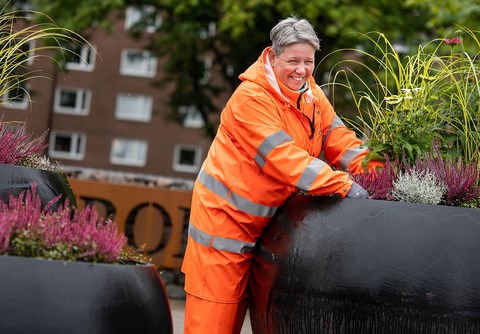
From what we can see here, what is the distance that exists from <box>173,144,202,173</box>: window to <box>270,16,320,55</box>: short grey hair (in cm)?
4095

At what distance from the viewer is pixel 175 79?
76.0 feet

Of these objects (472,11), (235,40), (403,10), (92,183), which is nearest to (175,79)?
(235,40)

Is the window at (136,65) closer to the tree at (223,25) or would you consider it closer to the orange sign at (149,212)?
the tree at (223,25)

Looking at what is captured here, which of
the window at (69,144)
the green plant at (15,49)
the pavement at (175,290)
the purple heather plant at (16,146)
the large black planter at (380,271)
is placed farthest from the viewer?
the window at (69,144)

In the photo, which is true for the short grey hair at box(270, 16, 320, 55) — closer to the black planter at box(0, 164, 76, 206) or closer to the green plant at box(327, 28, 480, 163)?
the green plant at box(327, 28, 480, 163)

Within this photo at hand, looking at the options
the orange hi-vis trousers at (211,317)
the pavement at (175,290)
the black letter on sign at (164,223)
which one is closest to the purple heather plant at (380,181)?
the orange hi-vis trousers at (211,317)

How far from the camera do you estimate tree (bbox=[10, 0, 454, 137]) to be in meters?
17.0

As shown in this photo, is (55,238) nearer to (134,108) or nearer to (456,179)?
(456,179)

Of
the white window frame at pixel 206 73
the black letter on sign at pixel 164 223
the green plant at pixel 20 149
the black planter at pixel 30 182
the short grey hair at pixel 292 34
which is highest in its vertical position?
the white window frame at pixel 206 73

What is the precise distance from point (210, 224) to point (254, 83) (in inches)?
25.7

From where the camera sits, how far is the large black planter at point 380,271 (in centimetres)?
352

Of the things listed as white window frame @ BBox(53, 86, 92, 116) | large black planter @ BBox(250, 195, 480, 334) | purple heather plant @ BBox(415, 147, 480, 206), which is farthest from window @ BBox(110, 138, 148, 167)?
large black planter @ BBox(250, 195, 480, 334)

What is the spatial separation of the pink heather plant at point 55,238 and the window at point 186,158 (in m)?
41.9

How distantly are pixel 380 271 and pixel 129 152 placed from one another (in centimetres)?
4336
